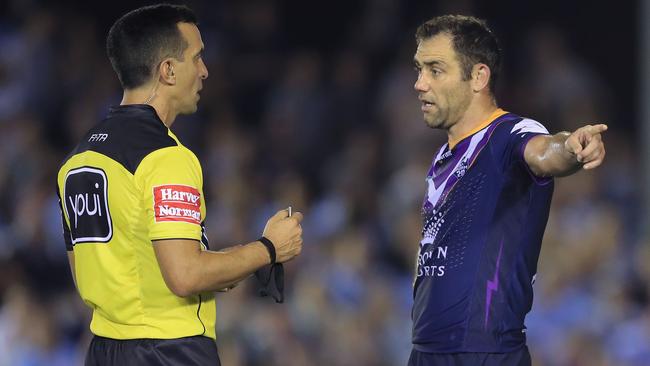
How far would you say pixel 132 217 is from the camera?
15.3ft

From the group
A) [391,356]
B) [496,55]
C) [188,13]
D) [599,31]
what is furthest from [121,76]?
[599,31]

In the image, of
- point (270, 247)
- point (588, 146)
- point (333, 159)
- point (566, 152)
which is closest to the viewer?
point (588, 146)

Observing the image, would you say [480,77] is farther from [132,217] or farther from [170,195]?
[132,217]

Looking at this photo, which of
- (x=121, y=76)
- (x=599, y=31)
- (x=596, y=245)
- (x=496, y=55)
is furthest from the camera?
(x=599, y=31)

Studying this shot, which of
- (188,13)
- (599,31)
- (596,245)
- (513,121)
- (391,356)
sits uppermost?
(599,31)

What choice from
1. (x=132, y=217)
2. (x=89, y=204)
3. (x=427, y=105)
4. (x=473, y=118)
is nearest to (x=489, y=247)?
(x=473, y=118)

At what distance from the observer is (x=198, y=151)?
11047 mm

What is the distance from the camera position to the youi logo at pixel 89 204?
471cm

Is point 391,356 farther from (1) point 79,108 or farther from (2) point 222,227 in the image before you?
(1) point 79,108

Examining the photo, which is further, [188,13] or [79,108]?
[79,108]

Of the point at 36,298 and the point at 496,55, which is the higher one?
the point at 496,55

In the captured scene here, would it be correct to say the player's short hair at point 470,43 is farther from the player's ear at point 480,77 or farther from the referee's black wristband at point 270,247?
the referee's black wristband at point 270,247

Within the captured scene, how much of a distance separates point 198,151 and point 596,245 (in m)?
3.56

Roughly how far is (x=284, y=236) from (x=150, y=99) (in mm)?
751
